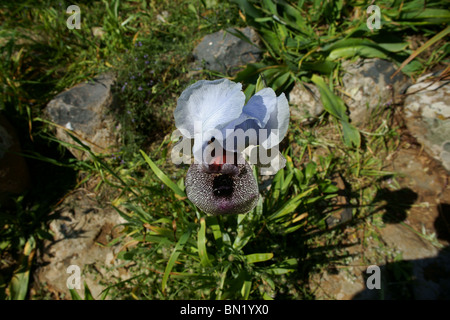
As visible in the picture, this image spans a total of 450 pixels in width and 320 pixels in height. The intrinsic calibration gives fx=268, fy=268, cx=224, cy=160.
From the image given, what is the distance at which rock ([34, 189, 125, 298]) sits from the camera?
2.52 m

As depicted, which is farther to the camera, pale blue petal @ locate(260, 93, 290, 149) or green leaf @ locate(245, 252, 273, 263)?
green leaf @ locate(245, 252, 273, 263)

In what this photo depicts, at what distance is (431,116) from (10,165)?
413cm

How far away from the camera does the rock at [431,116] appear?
254 cm

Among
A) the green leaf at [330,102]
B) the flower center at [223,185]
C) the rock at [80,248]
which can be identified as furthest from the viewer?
the green leaf at [330,102]

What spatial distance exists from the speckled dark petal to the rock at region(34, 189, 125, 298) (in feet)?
5.15

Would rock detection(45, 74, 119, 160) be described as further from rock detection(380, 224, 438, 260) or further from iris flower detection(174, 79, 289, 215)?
rock detection(380, 224, 438, 260)

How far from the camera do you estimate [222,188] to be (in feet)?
4.55

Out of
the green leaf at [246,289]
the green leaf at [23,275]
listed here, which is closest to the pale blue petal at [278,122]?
the green leaf at [246,289]

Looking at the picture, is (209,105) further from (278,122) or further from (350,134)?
(350,134)

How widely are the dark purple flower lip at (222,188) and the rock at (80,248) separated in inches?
61.9

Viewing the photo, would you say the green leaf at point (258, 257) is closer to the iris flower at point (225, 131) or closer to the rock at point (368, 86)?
the iris flower at point (225, 131)

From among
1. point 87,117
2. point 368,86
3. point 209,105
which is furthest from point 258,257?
point 87,117

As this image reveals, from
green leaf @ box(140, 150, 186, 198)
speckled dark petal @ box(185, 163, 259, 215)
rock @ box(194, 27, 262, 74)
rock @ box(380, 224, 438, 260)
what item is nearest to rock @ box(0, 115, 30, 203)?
green leaf @ box(140, 150, 186, 198)

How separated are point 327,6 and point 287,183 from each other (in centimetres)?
194
